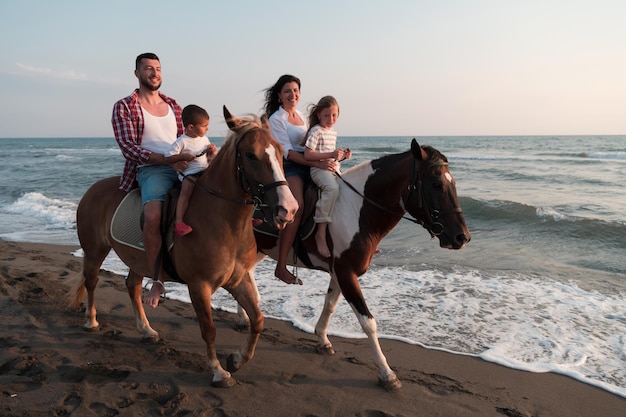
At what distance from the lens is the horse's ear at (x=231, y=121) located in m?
3.31

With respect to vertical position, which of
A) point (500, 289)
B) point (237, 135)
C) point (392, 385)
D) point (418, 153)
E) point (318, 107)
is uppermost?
point (318, 107)

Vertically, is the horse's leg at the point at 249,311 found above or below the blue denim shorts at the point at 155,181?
below

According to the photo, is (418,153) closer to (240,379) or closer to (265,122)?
(265,122)

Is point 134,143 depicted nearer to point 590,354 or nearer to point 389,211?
point 389,211

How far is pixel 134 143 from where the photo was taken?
4.18 metres

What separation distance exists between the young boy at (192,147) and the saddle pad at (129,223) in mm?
620

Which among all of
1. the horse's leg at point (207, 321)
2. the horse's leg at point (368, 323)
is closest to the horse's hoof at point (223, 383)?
the horse's leg at point (207, 321)

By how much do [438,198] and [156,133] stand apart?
8.82 feet

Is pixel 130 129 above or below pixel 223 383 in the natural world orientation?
above

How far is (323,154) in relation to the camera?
4199 mm

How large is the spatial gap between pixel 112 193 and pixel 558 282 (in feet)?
21.5

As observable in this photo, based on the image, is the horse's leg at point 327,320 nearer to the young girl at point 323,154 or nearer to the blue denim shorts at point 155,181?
the young girl at point 323,154

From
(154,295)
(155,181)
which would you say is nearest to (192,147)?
(155,181)

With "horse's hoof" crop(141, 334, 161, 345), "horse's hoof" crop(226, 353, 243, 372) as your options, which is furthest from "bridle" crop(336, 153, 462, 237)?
"horse's hoof" crop(141, 334, 161, 345)
